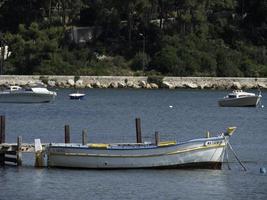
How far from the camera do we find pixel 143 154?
4506 centimetres

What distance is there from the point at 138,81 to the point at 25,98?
2676 cm

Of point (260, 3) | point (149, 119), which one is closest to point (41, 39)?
point (260, 3)

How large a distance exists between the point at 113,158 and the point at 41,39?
7315 centimetres

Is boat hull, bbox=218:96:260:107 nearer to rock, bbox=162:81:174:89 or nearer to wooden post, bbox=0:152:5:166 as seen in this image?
rock, bbox=162:81:174:89

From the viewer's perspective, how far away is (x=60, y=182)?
142 feet

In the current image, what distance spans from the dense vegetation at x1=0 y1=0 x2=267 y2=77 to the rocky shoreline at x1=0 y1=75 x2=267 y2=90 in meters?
1.60

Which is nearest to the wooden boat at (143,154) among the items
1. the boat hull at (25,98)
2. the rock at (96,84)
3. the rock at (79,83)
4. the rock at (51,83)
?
the boat hull at (25,98)

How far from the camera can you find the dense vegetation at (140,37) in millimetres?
118062

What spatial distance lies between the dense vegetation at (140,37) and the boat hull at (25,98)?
86.0 ft

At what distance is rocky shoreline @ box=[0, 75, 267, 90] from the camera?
11456cm

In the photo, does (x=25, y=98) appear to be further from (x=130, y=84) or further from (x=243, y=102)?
(x=130, y=84)

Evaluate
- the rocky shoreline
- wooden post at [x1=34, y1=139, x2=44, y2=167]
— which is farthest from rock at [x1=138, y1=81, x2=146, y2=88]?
wooden post at [x1=34, y1=139, x2=44, y2=167]

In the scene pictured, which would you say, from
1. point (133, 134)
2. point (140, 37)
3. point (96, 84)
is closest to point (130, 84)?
point (96, 84)

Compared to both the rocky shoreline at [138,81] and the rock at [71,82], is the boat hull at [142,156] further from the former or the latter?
the rock at [71,82]
